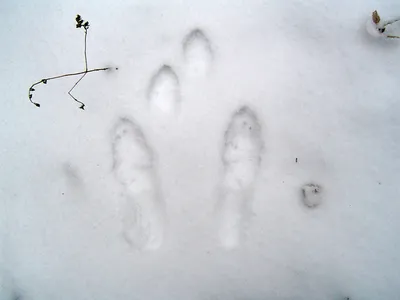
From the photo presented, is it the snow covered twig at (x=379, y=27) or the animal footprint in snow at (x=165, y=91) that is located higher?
the snow covered twig at (x=379, y=27)

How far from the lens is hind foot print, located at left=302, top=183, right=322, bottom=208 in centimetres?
114

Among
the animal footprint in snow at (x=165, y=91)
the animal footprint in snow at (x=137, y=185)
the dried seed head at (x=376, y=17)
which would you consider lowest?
the animal footprint in snow at (x=137, y=185)

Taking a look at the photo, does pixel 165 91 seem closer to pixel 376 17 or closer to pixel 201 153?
pixel 201 153

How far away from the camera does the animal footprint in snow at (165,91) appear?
1.18m

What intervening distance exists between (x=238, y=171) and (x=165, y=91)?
0.32 m

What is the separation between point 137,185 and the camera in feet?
3.90

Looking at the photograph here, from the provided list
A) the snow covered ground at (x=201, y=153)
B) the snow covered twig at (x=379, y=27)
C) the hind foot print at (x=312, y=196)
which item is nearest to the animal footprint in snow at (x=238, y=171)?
the snow covered ground at (x=201, y=153)

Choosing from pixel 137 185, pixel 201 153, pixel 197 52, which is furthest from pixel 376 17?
pixel 137 185

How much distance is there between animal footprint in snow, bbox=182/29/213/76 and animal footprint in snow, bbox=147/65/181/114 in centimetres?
6

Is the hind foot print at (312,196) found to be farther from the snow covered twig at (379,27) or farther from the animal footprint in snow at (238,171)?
the snow covered twig at (379,27)

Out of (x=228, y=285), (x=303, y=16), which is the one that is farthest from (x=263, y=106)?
(x=228, y=285)

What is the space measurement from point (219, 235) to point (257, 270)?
15 cm

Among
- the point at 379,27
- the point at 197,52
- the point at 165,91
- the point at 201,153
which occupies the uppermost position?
the point at 379,27

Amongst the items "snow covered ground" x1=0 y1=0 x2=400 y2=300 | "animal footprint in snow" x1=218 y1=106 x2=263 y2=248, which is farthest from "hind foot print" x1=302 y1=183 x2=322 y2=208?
"animal footprint in snow" x1=218 y1=106 x2=263 y2=248
